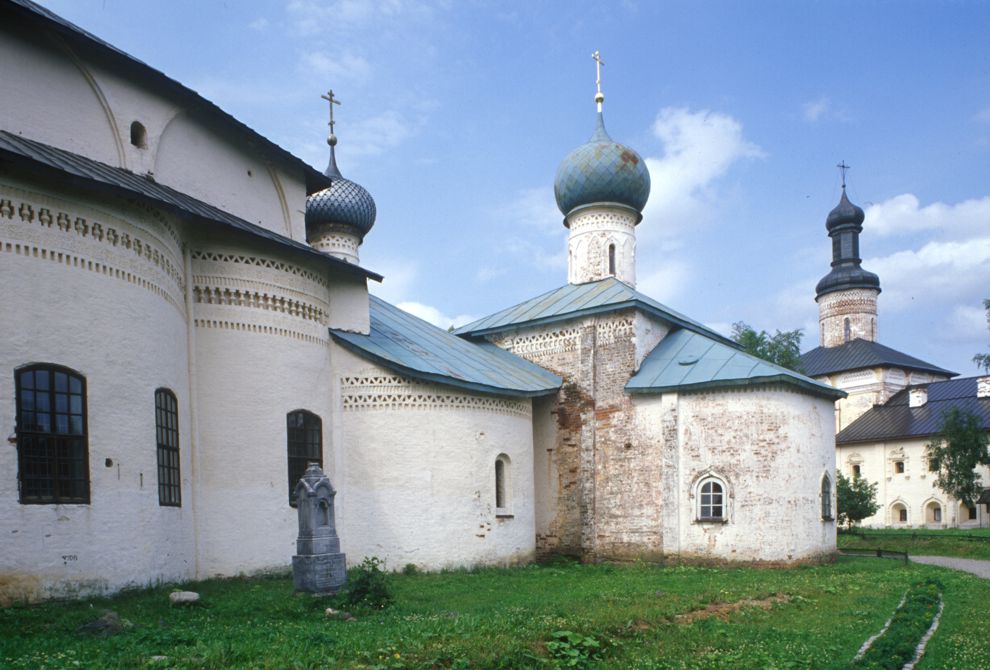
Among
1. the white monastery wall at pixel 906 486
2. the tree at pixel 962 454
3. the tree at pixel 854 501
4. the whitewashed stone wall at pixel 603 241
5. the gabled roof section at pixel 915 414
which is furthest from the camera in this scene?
the gabled roof section at pixel 915 414

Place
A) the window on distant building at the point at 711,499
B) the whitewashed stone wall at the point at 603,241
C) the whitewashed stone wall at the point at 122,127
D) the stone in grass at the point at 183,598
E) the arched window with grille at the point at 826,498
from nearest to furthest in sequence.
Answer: the stone in grass at the point at 183,598 < the whitewashed stone wall at the point at 122,127 < the window on distant building at the point at 711,499 < the arched window with grille at the point at 826,498 < the whitewashed stone wall at the point at 603,241

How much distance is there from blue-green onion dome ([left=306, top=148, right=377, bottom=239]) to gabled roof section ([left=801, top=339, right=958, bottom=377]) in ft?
102

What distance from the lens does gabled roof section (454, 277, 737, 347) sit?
60.5ft

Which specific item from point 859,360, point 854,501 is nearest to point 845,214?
point 859,360

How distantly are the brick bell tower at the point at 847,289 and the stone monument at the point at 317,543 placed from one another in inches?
1560

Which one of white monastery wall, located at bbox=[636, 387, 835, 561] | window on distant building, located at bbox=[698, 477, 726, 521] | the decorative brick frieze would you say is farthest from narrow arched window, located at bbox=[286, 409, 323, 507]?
window on distant building, located at bbox=[698, 477, 726, 521]

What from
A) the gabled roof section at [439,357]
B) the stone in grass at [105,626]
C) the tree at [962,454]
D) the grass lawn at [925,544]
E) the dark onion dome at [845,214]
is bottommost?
the grass lawn at [925,544]

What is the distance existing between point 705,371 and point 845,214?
102 feet

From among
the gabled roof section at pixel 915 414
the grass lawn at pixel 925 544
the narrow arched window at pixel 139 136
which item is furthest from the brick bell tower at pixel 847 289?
the narrow arched window at pixel 139 136

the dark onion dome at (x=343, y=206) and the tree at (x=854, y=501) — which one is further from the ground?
the dark onion dome at (x=343, y=206)

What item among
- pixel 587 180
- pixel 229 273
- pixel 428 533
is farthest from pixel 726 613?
pixel 587 180

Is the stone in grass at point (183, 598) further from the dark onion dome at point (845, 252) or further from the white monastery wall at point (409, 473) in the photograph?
the dark onion dome at point (845, 252)

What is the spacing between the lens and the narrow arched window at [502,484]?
16.6 metres

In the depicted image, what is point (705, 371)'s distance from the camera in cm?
1692
